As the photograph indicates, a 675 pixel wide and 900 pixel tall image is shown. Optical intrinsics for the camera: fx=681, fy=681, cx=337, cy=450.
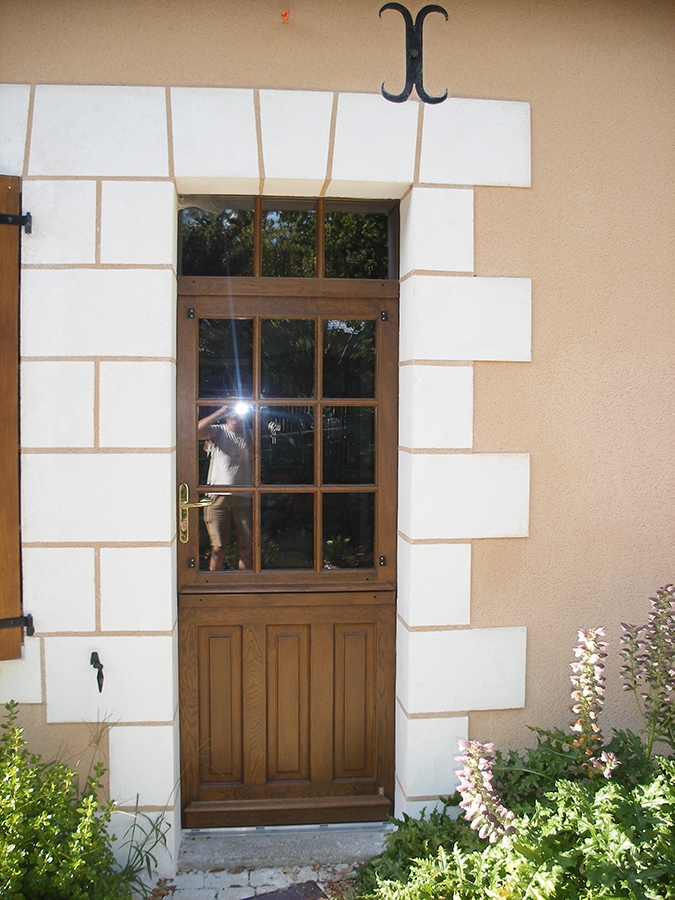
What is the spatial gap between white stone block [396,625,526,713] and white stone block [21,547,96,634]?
128 centimetres

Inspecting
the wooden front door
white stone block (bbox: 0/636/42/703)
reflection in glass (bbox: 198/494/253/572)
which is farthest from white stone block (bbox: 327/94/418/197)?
white stone block (bbox: 0/636/42/703)

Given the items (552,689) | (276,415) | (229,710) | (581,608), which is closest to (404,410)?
(276,415)

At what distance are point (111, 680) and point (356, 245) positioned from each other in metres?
2.03

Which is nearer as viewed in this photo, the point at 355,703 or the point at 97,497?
the point at 97,497

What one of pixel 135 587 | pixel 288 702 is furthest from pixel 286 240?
pixel 288 702

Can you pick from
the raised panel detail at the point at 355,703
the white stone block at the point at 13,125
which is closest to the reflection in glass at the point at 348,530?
the raised panel detail at the point at 355,703

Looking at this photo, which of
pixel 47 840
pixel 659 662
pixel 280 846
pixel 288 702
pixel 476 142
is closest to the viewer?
pixel 47 840

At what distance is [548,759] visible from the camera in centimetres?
250

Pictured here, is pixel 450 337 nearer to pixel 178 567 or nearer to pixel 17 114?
pixel 178 567

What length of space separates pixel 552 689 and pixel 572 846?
2.62 ft

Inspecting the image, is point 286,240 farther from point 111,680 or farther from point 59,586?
point 111,680

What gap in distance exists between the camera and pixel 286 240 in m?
2.86

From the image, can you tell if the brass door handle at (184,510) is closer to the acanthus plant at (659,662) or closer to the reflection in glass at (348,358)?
the reflection in glass at (348,358)

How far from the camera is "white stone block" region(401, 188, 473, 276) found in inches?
105
